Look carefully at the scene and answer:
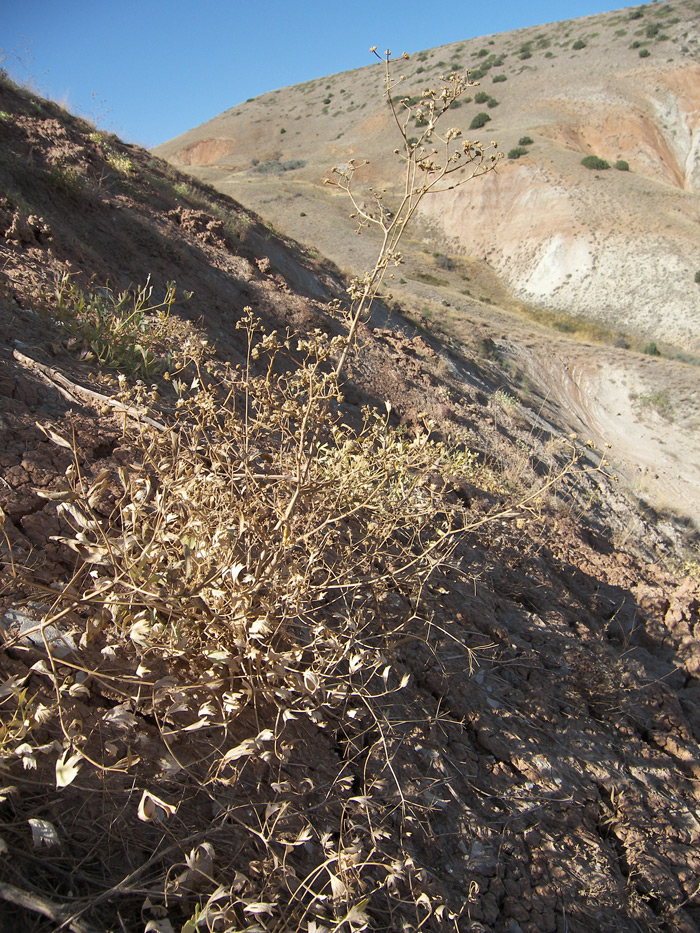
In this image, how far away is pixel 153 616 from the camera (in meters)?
1.46

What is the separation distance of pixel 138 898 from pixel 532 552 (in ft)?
13.0

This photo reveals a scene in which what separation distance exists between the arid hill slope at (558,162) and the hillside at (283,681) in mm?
21201

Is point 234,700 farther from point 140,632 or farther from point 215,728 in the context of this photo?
point 140,632

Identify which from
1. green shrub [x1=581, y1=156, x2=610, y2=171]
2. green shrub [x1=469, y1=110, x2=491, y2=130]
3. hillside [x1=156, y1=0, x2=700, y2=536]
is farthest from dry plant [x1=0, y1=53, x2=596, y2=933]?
green shrub [x1=469, y1=110, x2=491, y2=130]

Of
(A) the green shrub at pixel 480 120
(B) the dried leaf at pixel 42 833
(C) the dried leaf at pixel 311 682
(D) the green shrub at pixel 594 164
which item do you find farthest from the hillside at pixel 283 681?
(A) the green shrub at pixel 480 120

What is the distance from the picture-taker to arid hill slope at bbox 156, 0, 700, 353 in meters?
26.0

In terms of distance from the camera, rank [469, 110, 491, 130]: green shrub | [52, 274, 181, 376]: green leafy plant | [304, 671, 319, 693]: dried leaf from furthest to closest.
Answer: [469, 110, 491, 130]: green shrub < [52, 274, 181, 376]: green leafy plant < [304, 671, 319, 693]: dried leaf

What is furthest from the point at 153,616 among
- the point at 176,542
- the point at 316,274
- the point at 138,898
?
the point at 316,274

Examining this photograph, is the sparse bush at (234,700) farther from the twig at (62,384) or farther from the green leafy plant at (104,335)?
the green leafy plant at (104,335)

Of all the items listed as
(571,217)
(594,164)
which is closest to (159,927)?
(571,217)

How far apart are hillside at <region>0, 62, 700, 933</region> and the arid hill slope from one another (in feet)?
69.6

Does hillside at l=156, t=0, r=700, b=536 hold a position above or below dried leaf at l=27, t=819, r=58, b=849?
above

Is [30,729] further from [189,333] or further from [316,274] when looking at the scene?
[316,274]

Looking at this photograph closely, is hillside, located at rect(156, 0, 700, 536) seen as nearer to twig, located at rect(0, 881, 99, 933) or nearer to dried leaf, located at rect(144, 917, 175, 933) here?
dried leaf, located at rect(144, 917, 175, 933)
